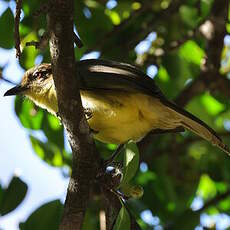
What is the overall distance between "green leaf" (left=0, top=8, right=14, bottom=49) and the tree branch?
1296 millimetres

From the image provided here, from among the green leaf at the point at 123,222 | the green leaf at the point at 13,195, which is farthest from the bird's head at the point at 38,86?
the green leaf at the point at 123,222

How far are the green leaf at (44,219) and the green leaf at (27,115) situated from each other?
3.88ft

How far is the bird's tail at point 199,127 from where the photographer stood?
13.8ft

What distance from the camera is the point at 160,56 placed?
5.70m

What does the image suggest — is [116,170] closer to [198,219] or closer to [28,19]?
[198,219]

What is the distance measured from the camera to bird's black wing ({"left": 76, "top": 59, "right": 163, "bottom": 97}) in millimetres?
4238

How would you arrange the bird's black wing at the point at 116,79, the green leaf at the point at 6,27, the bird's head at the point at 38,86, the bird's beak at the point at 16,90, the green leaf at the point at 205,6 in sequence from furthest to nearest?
1. the green leaf at the point at 205,6
2. the bird's beak at the point at 16,90
3. the bird's head at the point at 38,86
4. the green leaf at the point at 6,27
5. the bird's black wing at the point at 116,79

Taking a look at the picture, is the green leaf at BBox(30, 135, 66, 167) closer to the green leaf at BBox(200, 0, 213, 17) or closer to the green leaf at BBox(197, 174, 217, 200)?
the green leaf at BBox(197, 174, 217, 200)

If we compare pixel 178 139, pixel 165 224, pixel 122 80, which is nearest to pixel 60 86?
pixel 122 80

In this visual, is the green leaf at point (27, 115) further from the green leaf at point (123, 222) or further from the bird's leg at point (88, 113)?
the green leaf at point (123, 222)

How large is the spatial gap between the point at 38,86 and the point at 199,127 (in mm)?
1344

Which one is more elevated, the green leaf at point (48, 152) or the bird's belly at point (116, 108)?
the green leaf at point (48, 152)

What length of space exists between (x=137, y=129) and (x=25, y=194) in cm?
90

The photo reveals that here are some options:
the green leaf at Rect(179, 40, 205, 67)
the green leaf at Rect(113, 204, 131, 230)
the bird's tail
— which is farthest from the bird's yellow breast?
the green leaf at Rect(179, 40, 205, 67)
